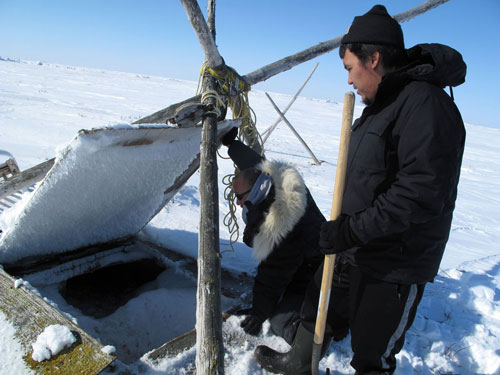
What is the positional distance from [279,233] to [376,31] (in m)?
1.29

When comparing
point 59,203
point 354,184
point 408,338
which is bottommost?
point 408,338

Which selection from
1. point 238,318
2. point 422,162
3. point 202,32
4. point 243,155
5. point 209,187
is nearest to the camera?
point 422,162

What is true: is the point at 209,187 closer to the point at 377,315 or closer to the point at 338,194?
the point at 338,194

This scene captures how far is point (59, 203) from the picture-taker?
2225 mm

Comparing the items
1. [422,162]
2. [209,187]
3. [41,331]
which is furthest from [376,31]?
[41,331]

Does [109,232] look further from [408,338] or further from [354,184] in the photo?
[408,338]

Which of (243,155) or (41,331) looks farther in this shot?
(243,155)

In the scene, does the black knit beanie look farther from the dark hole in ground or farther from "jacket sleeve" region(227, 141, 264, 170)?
the dark hole in ground

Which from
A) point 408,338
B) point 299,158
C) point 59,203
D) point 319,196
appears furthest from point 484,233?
point 59,203

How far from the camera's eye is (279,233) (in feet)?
6.88

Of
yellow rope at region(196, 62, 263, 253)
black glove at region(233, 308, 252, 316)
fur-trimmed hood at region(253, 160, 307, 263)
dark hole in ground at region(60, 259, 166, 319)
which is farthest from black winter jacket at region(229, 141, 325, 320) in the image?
dark hole in ground at region(60, 259, 166, 319)

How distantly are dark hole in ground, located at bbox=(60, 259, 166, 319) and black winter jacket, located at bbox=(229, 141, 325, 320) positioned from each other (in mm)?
1539

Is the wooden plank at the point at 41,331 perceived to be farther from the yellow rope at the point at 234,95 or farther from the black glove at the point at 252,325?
the yellow rope at the point at 234,95

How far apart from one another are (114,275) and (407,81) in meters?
3.31
